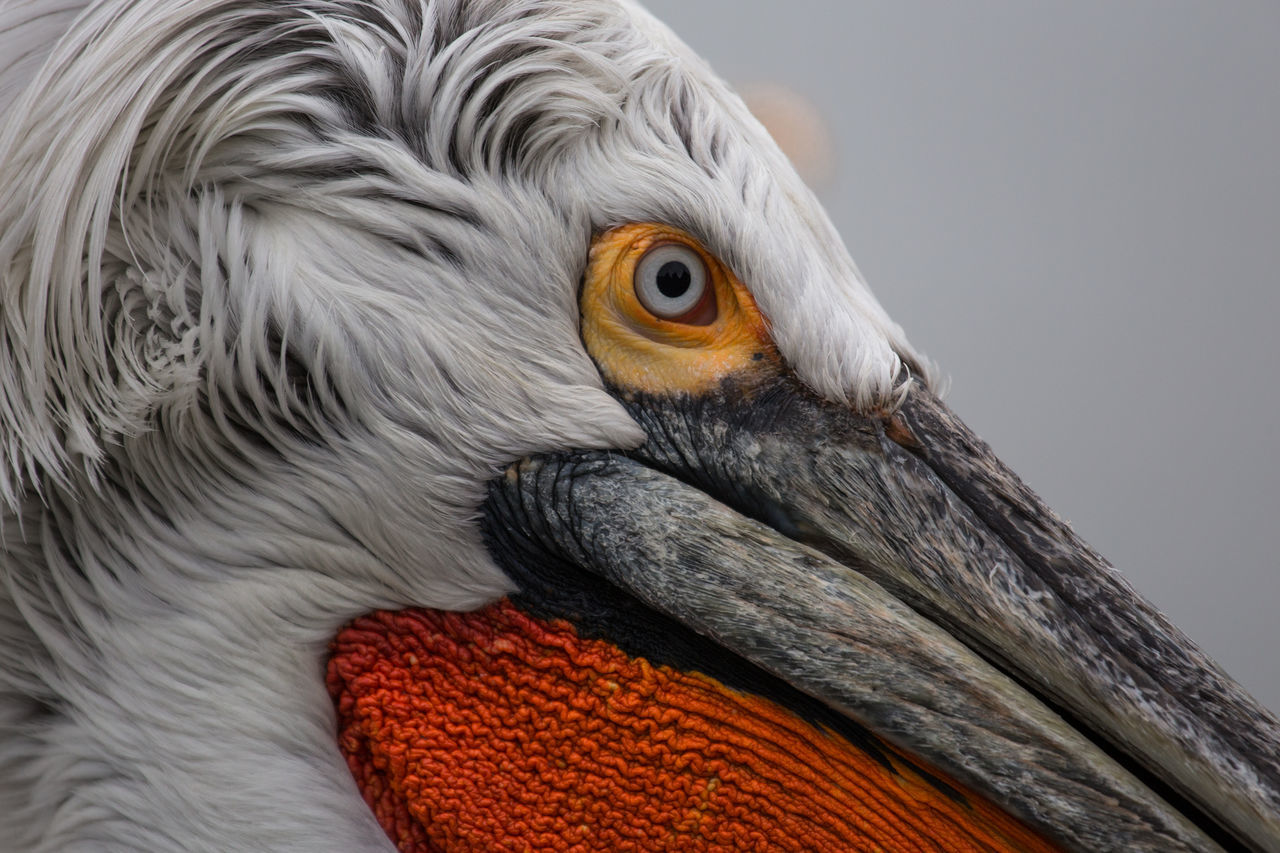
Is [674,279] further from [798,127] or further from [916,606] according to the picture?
[798,127]

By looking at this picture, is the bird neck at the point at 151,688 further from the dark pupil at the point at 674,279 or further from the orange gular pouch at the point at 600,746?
the dark pupil at the point at 674,279

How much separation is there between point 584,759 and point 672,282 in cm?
41

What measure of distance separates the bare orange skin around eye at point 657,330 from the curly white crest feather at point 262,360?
0.02 m

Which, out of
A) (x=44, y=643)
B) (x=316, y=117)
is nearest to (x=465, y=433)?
(x=316, y=117)

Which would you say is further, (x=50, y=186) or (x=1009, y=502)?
(x=1009, y=502)

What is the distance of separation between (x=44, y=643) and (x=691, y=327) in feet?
1.97

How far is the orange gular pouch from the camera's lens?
2.83ft

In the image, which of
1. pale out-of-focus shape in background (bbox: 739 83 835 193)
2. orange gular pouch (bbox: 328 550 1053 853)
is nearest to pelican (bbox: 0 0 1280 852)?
orange gular pouch (bbox: 328 550 1053 853)

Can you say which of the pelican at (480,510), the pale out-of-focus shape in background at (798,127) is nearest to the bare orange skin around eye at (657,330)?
the pelican at (480,510)

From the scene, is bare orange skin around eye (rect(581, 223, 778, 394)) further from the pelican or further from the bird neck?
the bird neck

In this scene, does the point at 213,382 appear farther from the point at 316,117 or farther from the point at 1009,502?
the point at 1009,502

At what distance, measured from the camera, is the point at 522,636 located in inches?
34.2

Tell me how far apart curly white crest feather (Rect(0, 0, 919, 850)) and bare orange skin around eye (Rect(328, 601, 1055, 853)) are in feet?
0.11

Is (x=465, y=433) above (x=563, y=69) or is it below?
below
